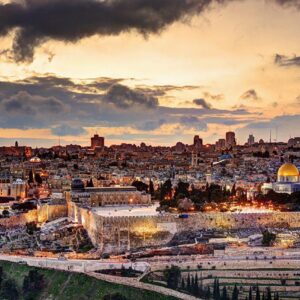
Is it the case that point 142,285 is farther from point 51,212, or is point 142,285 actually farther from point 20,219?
point 51,212

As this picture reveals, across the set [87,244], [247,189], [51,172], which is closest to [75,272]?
[87,244]

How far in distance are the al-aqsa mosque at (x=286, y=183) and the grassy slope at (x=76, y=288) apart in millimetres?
16270

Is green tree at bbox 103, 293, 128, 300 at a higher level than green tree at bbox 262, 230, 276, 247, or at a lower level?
lower

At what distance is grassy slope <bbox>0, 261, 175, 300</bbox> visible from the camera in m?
22.2

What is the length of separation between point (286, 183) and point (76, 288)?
59.3 ft

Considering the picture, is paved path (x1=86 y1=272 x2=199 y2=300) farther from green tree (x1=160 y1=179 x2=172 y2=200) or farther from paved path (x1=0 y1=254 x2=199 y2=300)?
green tree (x1=160 y1=179 x2=172 y2=200)

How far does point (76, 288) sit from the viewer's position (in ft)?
75.8

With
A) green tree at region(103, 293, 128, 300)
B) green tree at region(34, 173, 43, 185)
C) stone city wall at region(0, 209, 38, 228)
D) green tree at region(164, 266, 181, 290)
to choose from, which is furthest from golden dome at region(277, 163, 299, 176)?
green tree at region(103, 293, 128, 300)

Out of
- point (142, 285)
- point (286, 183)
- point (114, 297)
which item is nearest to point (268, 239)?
point (142, 285)

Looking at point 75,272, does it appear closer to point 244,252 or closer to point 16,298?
point 16,298

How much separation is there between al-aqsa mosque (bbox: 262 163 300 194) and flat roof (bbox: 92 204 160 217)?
8579 mm

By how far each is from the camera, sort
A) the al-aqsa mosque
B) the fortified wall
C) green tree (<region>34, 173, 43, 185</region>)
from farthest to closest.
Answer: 1. green tree (<region>34, 173, 43, 185</region>)
2. the al-aqsa mosque
3. the fortified wall

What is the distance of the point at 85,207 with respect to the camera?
1209 inches

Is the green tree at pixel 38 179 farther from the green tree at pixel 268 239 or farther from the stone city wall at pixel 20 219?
the green tree at pixel 268 239
